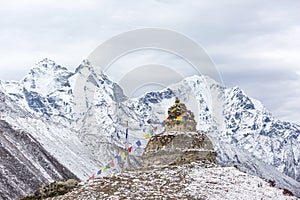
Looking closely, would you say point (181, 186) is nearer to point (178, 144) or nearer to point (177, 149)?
point (177, 149)

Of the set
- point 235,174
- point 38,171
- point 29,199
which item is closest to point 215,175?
point 235,174

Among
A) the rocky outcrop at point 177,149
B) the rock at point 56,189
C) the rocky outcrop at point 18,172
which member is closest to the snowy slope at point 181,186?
the rock at point 56,189

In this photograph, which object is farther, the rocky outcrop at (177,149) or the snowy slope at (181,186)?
the rocky outcrop at (177,149)

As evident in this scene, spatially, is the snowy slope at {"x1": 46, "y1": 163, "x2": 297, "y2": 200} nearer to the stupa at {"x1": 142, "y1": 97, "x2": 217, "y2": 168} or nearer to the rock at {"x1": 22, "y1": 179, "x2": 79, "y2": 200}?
the rock at {"x1": 22, "y1": 179, "x2": 79, "y2": 200}

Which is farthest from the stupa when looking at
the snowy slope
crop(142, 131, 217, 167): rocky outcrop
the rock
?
the rock

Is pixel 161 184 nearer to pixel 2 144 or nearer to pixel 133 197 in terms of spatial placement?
pixel 133 197

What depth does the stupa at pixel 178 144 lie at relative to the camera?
4334cm

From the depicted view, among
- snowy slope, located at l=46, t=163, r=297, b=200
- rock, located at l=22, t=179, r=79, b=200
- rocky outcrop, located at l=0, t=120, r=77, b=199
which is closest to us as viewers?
snowy slope, located at l=46, t=163, r=297, b=200

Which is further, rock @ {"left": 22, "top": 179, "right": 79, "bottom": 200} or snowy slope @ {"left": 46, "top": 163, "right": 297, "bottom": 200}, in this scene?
rock @ {"left": 22, "top": 179, "right": 79, "bottom": 200}

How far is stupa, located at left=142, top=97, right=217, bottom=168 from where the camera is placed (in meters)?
43.3

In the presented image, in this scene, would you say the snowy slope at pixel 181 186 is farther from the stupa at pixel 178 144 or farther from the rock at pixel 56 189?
the stupa at pixel 178 144

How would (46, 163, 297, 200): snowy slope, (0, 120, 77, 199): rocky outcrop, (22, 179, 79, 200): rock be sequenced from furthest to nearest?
(0, 120, 77, 199): rocky outcrop, (22, 179, 79, 200): rock, (46, 163, 297, 200): snowy slope

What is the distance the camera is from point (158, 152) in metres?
43.9

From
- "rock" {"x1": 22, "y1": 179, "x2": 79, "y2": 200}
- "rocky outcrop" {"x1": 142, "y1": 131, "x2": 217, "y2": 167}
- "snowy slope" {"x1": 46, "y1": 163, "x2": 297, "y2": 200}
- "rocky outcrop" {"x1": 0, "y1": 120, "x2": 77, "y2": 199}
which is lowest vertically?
"rock" {"x1": 22, "y1": 179, "x2": 79, "y2": 200}
